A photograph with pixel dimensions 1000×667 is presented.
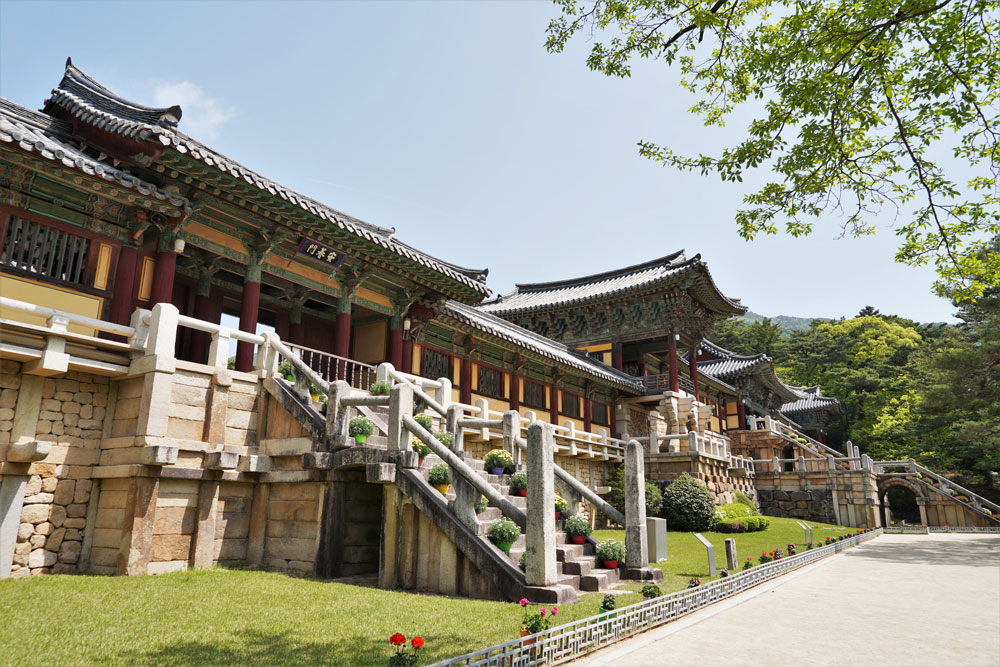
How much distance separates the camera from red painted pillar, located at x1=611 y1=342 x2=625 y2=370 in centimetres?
3162

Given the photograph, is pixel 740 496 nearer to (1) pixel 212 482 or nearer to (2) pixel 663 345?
(2) pixel 663 345

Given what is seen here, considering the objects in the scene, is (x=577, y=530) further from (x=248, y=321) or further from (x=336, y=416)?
(x=248, y=321)

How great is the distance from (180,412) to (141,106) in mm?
6414

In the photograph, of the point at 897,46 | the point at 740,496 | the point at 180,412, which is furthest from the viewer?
the point at 740,496

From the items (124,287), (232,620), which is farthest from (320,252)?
(232,620)

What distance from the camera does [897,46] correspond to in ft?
24.5

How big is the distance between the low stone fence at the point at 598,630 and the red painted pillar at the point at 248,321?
985 centimetres

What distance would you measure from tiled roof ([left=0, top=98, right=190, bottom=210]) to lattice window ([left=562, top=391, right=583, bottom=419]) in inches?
734

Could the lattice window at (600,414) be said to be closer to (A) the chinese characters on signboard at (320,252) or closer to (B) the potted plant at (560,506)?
(A) the chinese characters on signboard at (320,252)

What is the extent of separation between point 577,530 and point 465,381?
11.9 metres

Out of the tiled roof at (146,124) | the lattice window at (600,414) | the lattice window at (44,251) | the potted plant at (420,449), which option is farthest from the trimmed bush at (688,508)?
the lattice window at (44,251)

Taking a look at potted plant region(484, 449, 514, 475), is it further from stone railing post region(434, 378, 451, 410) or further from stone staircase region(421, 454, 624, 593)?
stone railing post region(434, 378, 451, 410)

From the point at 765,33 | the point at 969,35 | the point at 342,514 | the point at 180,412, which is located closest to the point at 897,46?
the point at 969,35

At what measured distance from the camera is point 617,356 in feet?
105
